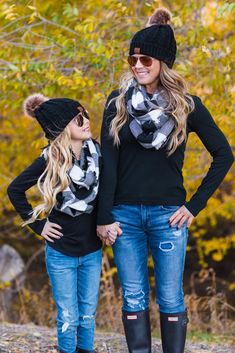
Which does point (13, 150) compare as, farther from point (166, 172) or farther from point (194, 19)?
point (166, 172)

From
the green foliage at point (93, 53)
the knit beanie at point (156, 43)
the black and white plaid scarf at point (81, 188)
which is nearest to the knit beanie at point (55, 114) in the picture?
the black and white plaid scarf at point (81, 188)

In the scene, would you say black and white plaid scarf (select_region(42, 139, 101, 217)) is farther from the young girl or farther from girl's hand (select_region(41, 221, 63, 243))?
girl's hand (select_region(41, 221, 63, 243))

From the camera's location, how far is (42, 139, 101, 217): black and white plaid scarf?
343cm

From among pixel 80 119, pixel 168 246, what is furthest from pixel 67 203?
pixel 168 246

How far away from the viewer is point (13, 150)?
358 inches

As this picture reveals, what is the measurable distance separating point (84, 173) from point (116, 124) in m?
0.33

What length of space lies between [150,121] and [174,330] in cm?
118

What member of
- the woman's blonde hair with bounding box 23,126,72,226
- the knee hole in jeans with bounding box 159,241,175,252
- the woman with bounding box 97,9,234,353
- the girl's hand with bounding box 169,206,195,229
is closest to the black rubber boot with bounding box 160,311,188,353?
the woman with bounding box 97,9,234,353

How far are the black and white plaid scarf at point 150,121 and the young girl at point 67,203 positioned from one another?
0.35 m

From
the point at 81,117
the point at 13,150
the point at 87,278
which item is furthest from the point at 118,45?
the point at 13,150

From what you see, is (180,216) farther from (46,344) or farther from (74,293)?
(46,344)

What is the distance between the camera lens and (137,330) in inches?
→ 139

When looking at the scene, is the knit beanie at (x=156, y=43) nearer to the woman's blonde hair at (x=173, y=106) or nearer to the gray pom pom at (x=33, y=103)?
the woman's blonde hair at (x=173, y=106)

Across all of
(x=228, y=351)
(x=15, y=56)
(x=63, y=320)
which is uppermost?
(x=15, y=56)
